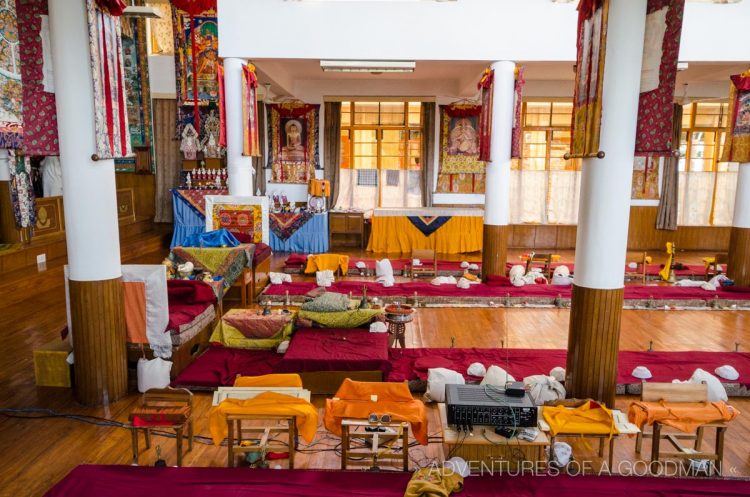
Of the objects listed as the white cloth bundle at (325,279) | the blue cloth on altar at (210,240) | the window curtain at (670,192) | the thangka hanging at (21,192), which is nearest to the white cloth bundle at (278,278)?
the white cloth bundle at (325,279)

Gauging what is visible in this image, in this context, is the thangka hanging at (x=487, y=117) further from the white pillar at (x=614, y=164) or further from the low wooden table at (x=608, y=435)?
the low wooden table at (x=608, y=435)

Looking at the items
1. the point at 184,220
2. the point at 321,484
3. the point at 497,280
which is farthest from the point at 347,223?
the point at 321,484

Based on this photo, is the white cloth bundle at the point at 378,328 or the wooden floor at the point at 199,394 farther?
the white cloth bundle at the point at 378,328

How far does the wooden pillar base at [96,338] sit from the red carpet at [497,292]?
3966mm

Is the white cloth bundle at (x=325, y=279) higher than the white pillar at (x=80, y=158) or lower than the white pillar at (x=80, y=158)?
lower

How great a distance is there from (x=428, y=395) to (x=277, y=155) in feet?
36.9

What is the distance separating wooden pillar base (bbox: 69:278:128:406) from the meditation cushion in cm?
240

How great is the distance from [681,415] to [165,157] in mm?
14187

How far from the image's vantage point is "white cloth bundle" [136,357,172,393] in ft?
20.2

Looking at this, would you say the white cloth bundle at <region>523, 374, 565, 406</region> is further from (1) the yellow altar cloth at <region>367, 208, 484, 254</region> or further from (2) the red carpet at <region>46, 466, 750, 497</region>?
(1) the yellow altar cloth at <region>367, 208, 484, 254</region>

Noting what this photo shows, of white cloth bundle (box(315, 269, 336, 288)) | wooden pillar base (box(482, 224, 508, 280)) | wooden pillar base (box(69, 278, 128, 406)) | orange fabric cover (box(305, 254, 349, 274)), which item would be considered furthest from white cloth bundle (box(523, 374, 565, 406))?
orange fabric cover (box(305, 254, 349, 274))

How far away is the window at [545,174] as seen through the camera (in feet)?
52.6

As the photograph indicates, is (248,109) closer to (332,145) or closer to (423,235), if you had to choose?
(332,145)

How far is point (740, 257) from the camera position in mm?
11125
